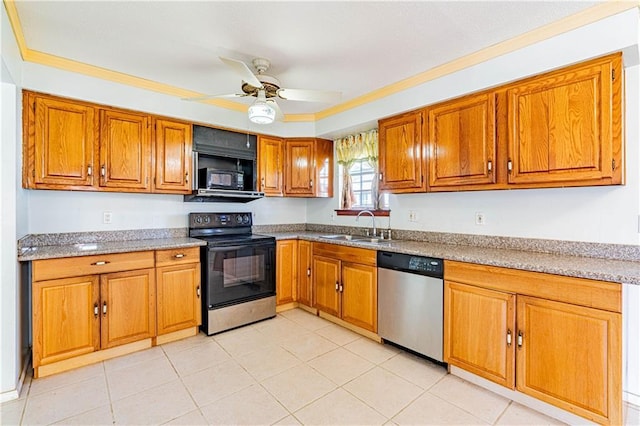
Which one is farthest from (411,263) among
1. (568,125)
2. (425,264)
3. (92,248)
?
(92,248)

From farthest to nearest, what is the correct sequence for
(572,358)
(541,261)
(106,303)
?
(106,303), (541,261), (572,358)

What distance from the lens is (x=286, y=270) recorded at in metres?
3.68

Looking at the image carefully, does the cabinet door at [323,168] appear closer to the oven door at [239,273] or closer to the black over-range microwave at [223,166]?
the black over-range microwave at [223,166]

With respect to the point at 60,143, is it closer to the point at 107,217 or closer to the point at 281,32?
the point at 107,217

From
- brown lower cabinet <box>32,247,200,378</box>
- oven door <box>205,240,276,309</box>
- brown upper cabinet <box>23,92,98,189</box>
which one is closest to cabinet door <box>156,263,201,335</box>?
brown lower cabinet <box>32,247,200,378</box>

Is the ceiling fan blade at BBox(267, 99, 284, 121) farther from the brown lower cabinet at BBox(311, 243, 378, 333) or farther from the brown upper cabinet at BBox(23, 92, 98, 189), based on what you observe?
the brown upper cabinet at BBox(23, 92, 98, 189)

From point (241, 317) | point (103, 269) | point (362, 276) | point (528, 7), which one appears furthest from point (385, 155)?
point (103, 269)

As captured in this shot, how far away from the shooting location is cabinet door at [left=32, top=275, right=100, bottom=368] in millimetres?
2229

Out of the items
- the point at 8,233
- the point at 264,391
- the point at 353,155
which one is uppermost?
the point at 353,155

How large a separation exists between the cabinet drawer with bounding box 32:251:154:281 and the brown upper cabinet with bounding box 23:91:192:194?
66cm

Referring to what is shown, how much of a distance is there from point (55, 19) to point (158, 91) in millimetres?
1047

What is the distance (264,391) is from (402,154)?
7.56ft

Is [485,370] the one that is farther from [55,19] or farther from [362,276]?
[55,19]

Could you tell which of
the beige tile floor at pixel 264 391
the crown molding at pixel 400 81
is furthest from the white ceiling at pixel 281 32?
the beige tile floor at pixel 264 391
